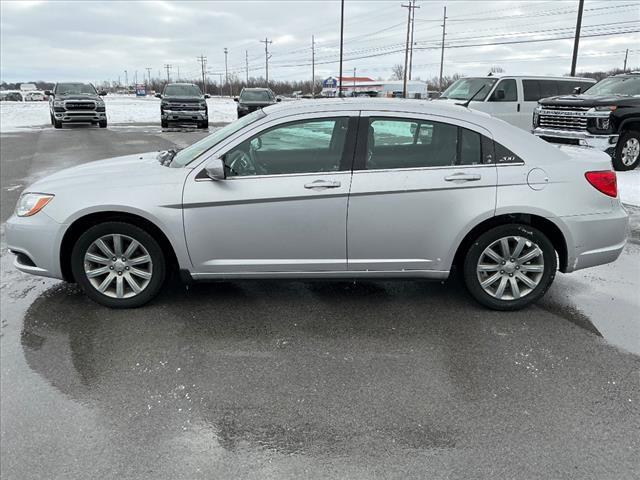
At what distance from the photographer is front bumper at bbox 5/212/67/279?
4.18 meters

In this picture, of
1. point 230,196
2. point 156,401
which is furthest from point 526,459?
point 230,196

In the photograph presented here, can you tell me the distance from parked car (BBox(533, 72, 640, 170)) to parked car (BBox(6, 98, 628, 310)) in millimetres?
7633

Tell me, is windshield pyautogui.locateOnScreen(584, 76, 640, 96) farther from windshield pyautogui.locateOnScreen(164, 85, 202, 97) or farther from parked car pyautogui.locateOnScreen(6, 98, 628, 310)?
windshield pyautogui.locateOnScreen(164, 85, 202, 97)

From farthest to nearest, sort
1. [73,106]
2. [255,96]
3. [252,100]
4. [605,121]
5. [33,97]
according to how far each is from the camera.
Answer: [33,97]
[255,96]
[252,100]
[73,106]
[605,121]

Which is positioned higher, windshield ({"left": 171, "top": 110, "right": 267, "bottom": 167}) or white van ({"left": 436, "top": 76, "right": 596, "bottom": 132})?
white van ({"left": 436, "top": 76, "right": 596, "bottom": 132})

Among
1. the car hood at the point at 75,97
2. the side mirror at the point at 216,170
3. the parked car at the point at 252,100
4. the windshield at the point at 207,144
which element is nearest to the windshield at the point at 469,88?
the parked car at the point at 252,100

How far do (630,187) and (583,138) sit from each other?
186 cm

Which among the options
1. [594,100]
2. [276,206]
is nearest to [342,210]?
[276,206]

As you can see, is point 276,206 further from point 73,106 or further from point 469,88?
point 73,106

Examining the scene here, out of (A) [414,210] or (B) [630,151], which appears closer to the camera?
(A) [414,210]

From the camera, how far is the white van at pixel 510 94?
1495cm

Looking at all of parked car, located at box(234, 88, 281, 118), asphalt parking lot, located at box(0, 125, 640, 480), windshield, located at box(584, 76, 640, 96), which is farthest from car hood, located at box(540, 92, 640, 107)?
parked car, located at box(234, 88, 281, 118)

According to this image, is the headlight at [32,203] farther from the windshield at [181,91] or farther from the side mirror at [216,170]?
the windshield at [181,91]

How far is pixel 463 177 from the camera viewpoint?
413cm
